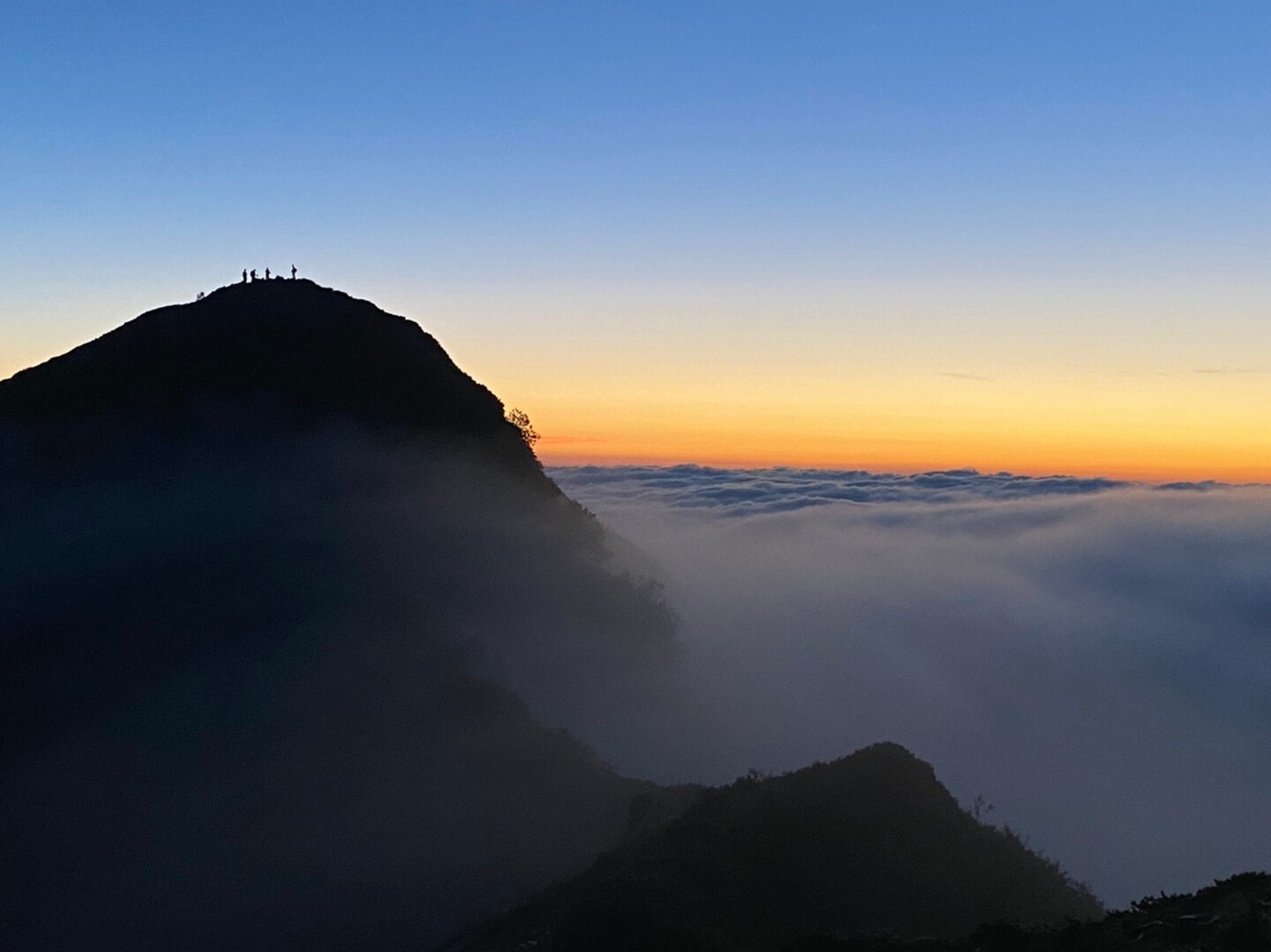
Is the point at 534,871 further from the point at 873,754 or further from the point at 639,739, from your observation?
the point at 639,739

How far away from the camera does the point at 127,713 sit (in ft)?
113

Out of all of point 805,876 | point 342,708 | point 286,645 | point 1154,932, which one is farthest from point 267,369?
→ point 1154,932

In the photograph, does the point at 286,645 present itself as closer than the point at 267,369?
Yes

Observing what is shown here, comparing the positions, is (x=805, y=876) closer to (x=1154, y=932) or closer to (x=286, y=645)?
(x=1154, y=932)

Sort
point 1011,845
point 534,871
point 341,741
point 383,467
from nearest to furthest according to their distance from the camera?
1. point 1011,845
2. point 534,871
3. point 341,741
4. point 383,467

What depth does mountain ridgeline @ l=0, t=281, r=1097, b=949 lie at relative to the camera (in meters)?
26.4

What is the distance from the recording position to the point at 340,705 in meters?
37.5

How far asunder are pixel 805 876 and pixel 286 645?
23.5m

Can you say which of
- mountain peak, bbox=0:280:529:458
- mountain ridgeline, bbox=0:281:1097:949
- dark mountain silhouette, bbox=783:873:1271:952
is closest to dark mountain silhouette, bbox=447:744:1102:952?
mountain ridgeline, bbox=0:281:1097:949

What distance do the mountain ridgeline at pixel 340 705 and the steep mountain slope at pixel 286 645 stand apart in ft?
0.42

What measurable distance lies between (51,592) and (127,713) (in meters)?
7.76

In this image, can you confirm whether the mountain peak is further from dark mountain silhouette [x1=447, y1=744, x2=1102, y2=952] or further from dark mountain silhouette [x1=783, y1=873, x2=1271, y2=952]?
dark mountain silhouette [x1=783, y1=873, x2=1271, y2=952]

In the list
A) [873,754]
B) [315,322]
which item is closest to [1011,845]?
[873,754]

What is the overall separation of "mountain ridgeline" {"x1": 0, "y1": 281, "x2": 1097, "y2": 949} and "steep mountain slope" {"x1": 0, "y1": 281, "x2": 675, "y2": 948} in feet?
0.42
